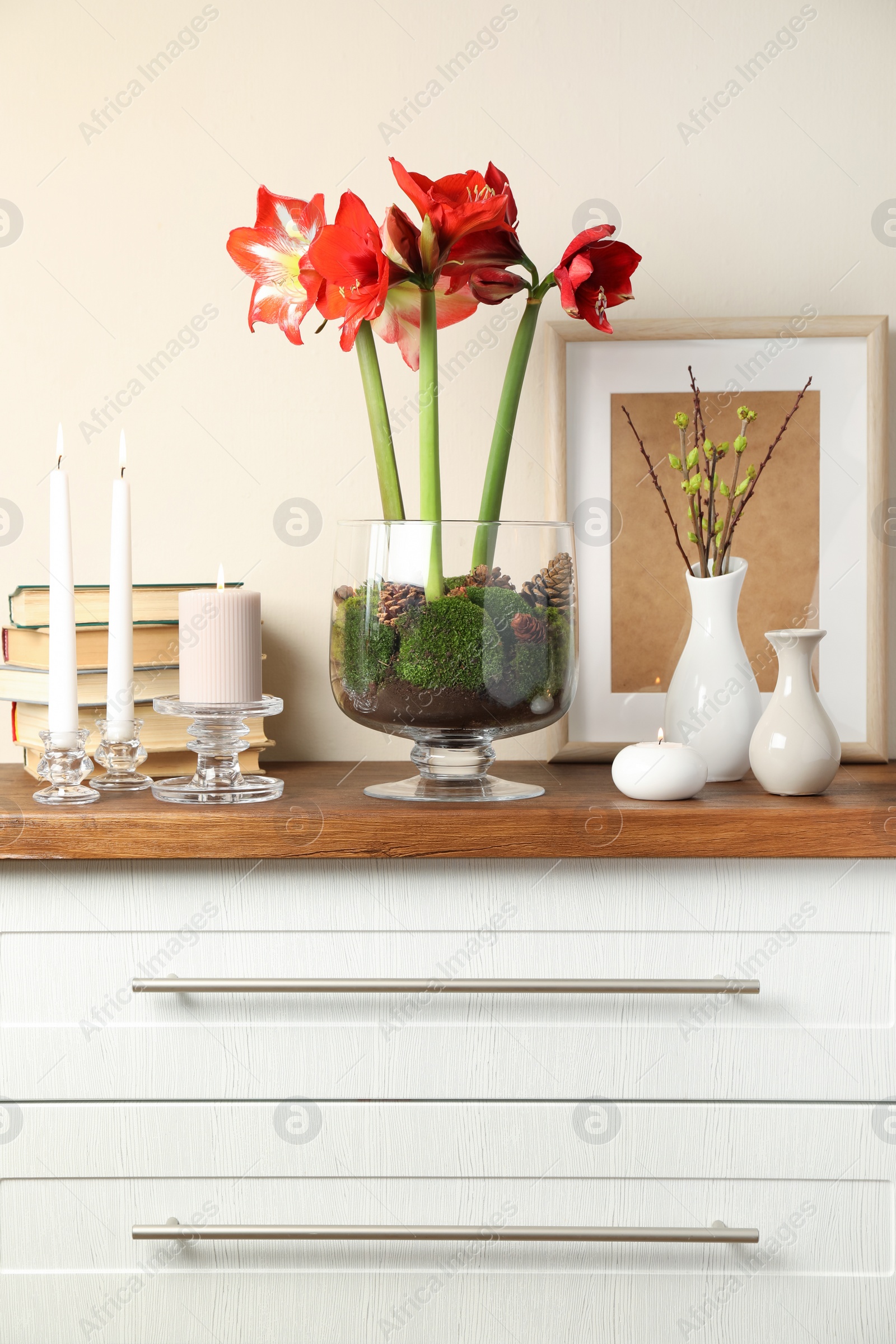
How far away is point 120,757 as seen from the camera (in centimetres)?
96

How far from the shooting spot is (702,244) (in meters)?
1.19

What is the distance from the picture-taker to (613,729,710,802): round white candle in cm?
88

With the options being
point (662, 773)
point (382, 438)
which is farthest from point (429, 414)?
point (662, 773)

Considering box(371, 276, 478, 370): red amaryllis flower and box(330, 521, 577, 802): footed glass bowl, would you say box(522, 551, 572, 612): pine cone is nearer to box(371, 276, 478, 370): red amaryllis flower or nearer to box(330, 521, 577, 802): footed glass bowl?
box(330, 521, 577, 802): footed glass bowl

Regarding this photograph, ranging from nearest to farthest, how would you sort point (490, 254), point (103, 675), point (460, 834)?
point (460, 834), point (490, 254), point (103, 675)

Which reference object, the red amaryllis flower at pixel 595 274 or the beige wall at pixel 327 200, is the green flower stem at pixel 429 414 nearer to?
the red amaryllis flower at pixel 595 274

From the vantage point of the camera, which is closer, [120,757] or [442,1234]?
[442,1234]

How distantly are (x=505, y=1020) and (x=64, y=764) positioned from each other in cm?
46

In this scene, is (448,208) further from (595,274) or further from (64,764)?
(64,764)

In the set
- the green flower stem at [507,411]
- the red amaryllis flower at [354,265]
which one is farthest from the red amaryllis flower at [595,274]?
the red amaryllis flower at [354,265]

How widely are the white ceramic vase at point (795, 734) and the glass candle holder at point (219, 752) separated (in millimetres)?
454

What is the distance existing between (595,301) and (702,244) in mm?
319

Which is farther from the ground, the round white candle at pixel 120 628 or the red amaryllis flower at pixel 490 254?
Result: the red amaryllis flower at pixel 490 254

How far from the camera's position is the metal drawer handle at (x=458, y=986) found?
0.82m
